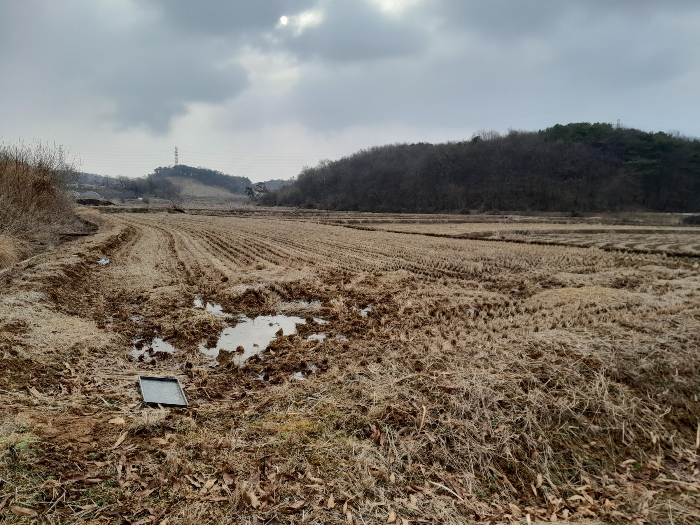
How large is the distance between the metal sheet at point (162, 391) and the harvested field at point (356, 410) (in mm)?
132

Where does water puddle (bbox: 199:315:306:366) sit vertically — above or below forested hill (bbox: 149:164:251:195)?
below

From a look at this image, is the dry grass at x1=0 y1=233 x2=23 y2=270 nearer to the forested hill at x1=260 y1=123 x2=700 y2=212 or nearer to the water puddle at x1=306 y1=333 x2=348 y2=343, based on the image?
the water puddle at x1=306 y1=333 x2=348 y2=343

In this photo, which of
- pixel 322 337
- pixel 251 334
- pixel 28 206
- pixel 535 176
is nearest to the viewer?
pixel 322 337

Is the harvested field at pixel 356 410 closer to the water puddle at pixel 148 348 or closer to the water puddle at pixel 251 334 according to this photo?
the water puddle at pixel 148 348

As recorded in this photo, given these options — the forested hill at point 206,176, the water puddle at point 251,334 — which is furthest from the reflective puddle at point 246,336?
the forested hill at point 206,176

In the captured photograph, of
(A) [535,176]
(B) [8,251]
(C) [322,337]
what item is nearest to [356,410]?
(C) [322,337]

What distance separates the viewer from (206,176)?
564 ft

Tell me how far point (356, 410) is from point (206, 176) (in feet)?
596

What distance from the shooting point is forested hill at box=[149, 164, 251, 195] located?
553 feet

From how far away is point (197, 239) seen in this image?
21.2 metres

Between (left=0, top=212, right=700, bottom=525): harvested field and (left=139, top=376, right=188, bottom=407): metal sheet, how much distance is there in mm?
132

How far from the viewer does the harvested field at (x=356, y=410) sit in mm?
3129

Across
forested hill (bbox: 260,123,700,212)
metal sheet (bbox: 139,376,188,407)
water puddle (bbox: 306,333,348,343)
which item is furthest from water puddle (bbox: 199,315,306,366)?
forested hill (bbox: 260,123,700,212)

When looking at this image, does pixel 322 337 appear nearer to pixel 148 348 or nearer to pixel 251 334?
pixel 251 334
